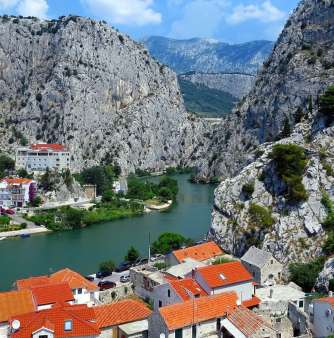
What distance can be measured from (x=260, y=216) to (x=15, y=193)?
3602 centimetres

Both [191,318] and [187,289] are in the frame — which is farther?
[187,289]

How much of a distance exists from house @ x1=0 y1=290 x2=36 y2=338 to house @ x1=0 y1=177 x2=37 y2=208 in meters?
41.4

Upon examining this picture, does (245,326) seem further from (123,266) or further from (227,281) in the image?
(123,266)

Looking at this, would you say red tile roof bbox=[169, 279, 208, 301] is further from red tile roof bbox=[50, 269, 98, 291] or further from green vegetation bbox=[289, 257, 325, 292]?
green vegetation bbox=[289, 257, 325, 292]

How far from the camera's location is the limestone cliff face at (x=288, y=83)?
208 feet

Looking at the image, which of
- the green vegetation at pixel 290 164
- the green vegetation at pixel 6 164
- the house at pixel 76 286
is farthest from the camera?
the green vegetation at pixel 6 164

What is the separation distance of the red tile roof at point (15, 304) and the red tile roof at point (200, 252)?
32.8 ft

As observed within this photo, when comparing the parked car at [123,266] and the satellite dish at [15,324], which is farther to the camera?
the parked car at [123,266]

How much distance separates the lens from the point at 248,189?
120ft

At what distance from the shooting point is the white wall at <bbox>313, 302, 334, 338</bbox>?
20.9m

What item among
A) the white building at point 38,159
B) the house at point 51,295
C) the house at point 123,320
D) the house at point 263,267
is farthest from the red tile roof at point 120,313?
the white building at point 38,159

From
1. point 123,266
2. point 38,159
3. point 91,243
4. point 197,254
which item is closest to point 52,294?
point 197,254

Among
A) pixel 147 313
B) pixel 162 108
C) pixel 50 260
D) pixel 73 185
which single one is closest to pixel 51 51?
pixel 162 108

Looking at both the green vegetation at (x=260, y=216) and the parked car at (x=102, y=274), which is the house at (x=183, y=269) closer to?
the green vegetation at (x=260, y=216)
